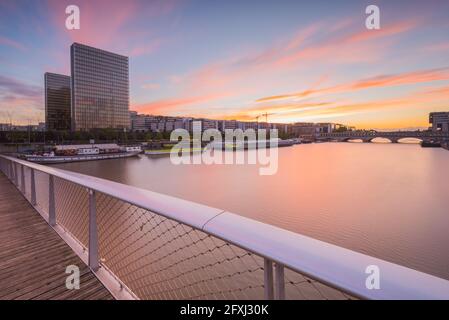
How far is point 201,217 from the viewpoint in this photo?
80 cm

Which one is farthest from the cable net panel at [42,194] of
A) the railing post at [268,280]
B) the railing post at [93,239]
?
the railing post at [268,280]

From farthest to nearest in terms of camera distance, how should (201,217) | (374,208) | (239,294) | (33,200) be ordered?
(374,208)
(239,294)
(33,200)
(201,217)

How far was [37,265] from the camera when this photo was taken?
1.72 m

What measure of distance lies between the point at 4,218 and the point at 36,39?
33.0 ft

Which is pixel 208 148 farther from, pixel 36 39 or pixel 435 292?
pixel 435 292

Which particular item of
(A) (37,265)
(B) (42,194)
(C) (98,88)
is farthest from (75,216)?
(C) (98,88)

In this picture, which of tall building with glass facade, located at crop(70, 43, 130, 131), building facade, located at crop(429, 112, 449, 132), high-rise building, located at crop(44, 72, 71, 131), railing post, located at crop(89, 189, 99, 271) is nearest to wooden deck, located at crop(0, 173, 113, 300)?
railing post, located at crop(89, 189, 99, 271)

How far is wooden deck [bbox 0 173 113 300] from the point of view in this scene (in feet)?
4.69

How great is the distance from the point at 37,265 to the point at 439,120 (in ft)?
316

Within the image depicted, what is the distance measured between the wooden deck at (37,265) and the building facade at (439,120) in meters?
85.4

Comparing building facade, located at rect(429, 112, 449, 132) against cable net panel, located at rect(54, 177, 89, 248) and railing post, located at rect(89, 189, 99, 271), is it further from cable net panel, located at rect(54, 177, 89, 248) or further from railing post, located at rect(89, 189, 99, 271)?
railing post, located at rect(89, 189, 99, 271)

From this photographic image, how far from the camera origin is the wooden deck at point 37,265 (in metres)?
1.43

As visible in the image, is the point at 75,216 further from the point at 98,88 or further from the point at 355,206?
the point at 98,88
